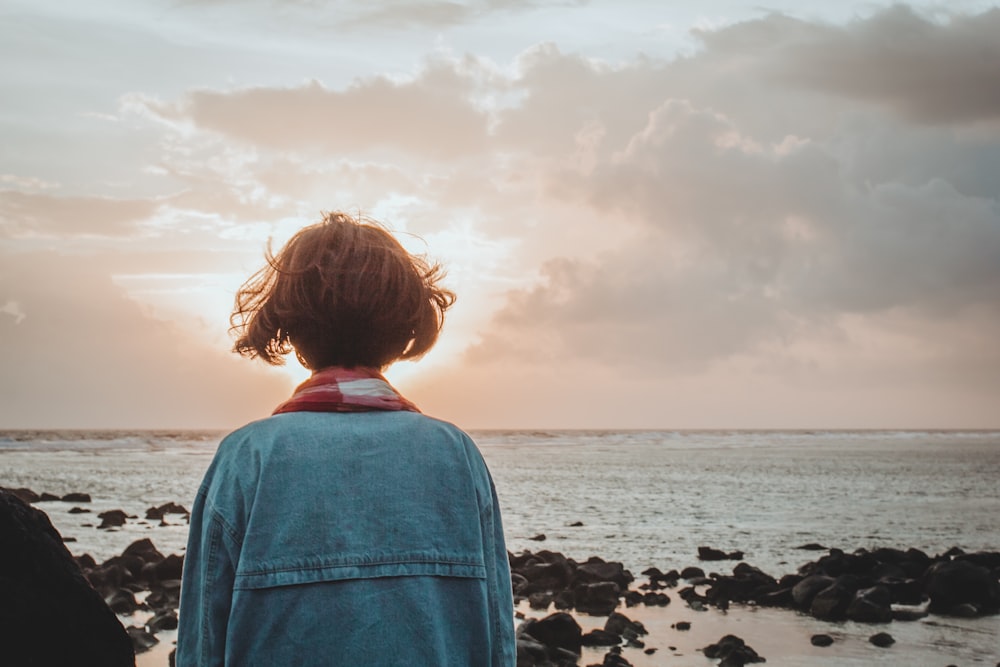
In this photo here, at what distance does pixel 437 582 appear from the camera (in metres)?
2.16

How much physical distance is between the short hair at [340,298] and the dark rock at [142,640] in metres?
6.93

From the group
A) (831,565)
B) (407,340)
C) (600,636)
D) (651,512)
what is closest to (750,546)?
(831,565)

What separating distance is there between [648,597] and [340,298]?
32.1ft

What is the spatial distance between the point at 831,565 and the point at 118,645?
11.7 m

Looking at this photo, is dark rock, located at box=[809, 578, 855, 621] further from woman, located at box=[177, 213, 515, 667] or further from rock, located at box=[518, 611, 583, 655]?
woman, located at box=[177, 213, 515, 667]

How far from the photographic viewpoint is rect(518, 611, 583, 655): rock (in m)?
8.70

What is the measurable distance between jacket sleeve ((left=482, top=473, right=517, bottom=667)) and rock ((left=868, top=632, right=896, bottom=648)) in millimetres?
8298

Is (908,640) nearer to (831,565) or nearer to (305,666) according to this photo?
(831,565)

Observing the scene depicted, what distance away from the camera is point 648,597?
11.3m

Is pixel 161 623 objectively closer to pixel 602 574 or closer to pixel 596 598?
pixel 596 598

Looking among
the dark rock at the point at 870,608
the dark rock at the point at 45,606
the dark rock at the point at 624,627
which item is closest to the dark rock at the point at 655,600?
the dark rock at the point at 624,627

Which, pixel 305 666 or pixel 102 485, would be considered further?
pixel 102 485

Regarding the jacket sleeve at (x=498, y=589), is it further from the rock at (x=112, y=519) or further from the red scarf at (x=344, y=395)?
the rock at (x=112, y=519)

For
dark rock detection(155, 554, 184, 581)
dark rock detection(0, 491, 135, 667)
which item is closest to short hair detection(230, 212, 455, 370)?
dark rock detection(0, 491, 135, 667)
